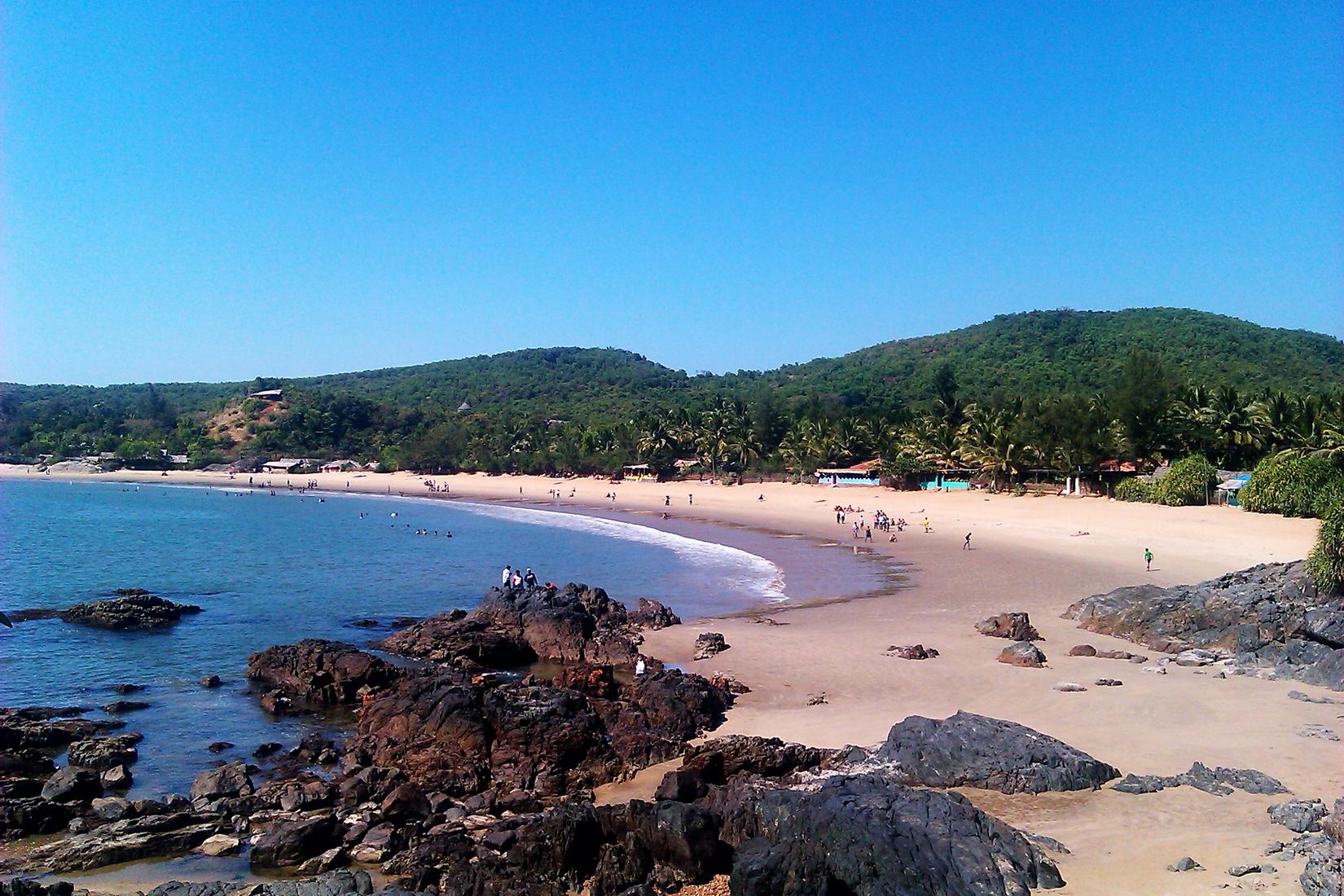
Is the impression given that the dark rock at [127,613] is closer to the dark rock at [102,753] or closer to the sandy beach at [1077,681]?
the dark rock at [102,753]

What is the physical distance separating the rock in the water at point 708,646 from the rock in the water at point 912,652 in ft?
13.0

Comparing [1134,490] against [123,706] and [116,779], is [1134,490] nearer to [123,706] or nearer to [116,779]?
[123,706]

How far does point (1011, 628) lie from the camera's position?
2255cm

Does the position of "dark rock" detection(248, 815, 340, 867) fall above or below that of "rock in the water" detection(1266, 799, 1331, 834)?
below

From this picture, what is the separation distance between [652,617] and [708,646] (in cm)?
430

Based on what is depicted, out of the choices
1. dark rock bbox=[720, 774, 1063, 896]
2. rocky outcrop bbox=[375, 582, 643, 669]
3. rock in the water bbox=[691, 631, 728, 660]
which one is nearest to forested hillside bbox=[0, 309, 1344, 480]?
rock in the water bbox=[691, 631, 728, 660]

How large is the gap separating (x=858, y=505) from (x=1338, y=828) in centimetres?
5355

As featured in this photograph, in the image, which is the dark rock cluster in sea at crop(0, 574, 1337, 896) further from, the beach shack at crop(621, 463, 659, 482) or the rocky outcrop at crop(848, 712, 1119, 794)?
the beach shack at crop(621, 463, 659, 482)

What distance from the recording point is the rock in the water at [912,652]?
815 inches

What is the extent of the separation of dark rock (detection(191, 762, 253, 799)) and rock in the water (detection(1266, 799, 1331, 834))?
45.0 ft

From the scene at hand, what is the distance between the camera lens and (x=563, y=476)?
101625 millimetres

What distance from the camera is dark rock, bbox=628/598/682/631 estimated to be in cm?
2578

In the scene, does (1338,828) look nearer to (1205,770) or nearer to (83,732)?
(1205,770)

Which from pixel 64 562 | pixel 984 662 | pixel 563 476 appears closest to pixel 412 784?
pixel 984 662
